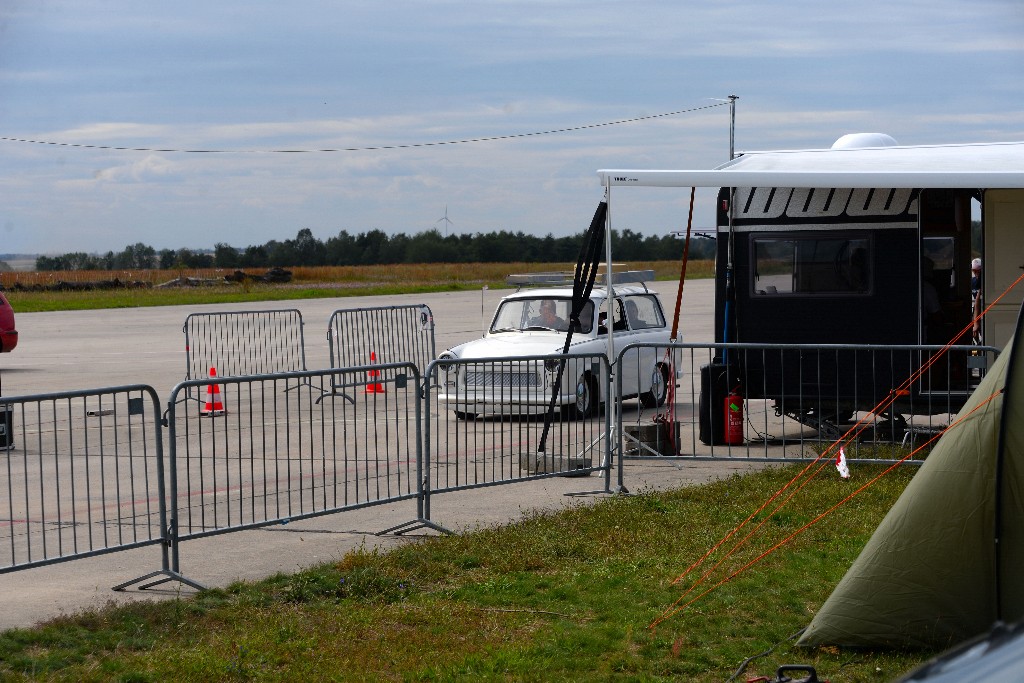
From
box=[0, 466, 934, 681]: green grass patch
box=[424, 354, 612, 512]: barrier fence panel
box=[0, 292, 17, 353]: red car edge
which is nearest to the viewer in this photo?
box=[0, 466, 934, 681]: green grass patch

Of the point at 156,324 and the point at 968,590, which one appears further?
the point at 156,324

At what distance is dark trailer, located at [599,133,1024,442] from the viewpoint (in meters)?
12.2

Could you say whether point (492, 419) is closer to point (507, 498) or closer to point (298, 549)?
point (507, 498)

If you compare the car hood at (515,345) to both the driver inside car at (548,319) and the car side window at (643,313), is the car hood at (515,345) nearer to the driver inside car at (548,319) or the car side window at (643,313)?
the driver inside car at (548,319)

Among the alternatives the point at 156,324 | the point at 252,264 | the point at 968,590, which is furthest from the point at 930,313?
the point at 252,264

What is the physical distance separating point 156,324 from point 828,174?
2658 cm

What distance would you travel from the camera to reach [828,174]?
11.3 meters

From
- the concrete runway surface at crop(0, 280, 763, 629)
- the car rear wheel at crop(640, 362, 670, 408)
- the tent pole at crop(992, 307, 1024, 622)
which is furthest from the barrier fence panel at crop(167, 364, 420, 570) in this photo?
the car rear wheel at crop(640, 362, 670, 408)

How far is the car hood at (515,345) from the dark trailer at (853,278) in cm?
A: 230

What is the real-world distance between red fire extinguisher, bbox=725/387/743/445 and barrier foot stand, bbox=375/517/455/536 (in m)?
4.53

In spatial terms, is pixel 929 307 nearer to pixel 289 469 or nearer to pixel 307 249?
pixel 289 469

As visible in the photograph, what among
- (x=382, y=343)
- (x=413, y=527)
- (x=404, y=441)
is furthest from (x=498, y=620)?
(x=382, y=343)

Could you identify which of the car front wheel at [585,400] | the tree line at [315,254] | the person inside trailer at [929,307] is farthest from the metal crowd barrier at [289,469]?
the tree line at [315,254]

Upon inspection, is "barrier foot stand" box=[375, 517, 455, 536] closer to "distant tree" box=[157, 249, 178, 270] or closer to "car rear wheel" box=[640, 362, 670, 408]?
"car rear wheel" box=[640, 362, 670, 408]
